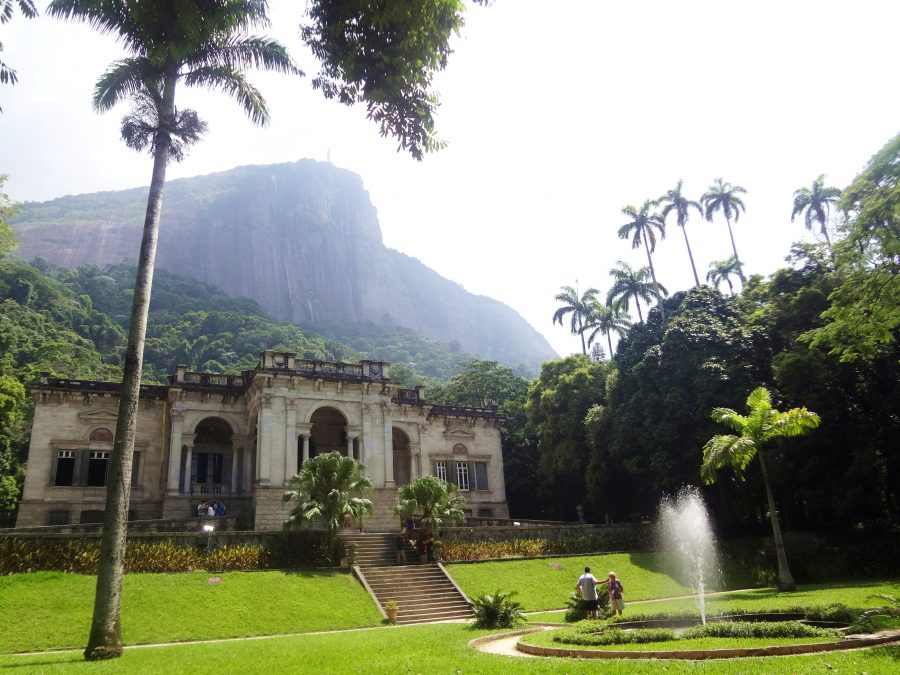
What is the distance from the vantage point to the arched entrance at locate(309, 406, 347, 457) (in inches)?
1420

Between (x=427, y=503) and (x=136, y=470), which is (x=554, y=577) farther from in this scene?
(x=136, y=470)

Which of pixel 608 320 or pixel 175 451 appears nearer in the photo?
pixel 175 451

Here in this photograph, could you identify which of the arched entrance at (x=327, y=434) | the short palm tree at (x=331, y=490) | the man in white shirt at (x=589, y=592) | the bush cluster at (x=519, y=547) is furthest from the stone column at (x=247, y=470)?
the man in white shirt at (x=589, y=592)

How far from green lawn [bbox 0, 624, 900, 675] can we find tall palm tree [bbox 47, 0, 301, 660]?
4.71ft

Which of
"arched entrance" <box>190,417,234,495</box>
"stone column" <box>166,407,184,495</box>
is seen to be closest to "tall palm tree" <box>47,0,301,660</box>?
"stone column" <box>166,407,184,495</box>

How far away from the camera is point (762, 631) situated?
1035 cm

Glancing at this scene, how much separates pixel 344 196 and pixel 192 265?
6512 cm

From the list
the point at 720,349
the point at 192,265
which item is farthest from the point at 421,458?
the point at 192,265

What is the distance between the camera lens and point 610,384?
116 feet

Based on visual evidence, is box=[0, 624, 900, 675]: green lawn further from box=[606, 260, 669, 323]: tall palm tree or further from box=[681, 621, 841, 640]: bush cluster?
box=[606, 260, 669, 323]: tall palm tree

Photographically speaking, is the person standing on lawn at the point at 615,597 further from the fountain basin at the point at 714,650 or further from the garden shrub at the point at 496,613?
the fountain basin at the point at 714,650

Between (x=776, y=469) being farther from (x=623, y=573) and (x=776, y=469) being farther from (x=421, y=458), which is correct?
(x=421, y=458)

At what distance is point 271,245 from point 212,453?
133 m

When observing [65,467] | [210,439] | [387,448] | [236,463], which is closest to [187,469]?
[236,463]
